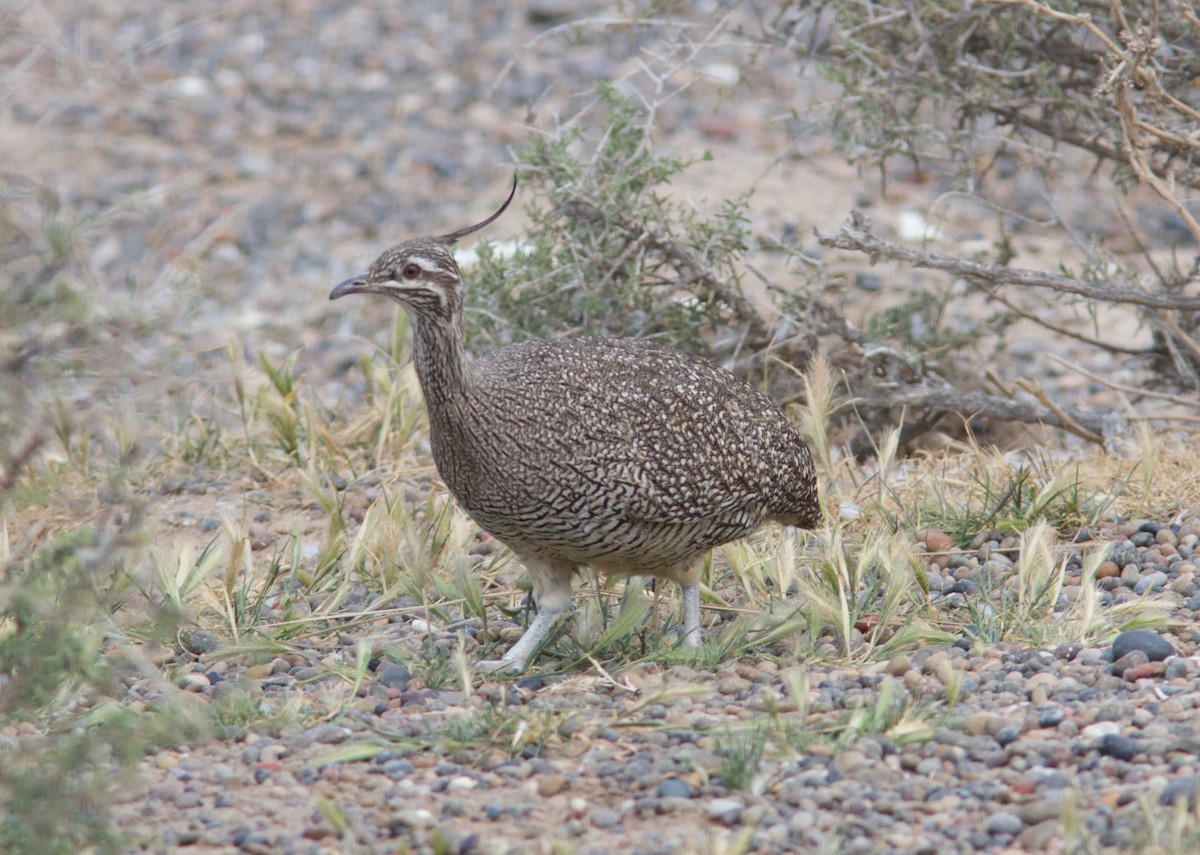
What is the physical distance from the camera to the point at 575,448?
4.84 m

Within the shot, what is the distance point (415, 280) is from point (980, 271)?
2.71 m

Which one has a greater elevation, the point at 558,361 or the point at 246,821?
the point at 558,361

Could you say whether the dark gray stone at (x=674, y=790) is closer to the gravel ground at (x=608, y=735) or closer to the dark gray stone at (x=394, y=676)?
the gravel ground at (x=608, y=735)

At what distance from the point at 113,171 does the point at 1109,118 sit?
845cm

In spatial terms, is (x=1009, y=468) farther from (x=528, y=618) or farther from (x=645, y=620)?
(x=528, y=618)

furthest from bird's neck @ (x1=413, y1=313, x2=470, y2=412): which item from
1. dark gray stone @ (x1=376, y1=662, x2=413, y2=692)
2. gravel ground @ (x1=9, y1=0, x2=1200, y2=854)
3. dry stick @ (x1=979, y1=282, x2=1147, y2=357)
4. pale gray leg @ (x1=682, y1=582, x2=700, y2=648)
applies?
dry stick @ (x1=979, y1=282, x2=1147, y2=357)

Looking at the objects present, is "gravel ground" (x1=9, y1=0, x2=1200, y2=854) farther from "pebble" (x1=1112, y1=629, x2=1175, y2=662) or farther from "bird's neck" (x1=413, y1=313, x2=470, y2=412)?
"bird's neck" (x1=413, y1=313, x2=470, y2=412)

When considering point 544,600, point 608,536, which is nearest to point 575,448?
point 608,536

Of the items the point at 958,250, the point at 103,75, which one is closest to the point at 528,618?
the point at 103,75

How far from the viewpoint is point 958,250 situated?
373 inches

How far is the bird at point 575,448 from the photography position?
15.8 feet

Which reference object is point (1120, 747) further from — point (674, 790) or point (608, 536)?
point (608, 536)

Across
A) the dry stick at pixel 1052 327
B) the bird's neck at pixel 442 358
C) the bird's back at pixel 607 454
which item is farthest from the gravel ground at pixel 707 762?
the dry stick at pixel 1052 327

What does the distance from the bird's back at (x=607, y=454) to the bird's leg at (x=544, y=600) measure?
20 cm
